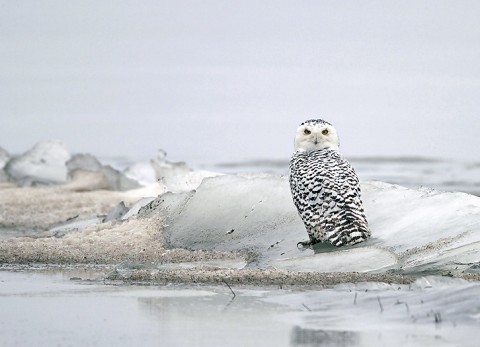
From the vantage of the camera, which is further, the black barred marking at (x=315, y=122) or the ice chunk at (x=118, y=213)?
the ice chunk at (x=118, y=213)

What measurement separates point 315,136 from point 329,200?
0.80m

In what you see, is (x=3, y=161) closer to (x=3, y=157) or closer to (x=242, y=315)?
(x=3, y=157)

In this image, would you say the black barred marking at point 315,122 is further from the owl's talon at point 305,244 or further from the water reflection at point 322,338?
the water reflection at point 322,338

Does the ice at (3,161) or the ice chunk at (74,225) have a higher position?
the ice chunk at (74,225)

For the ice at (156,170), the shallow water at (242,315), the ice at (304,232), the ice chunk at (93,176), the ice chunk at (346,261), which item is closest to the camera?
the shallow water at (242,315)

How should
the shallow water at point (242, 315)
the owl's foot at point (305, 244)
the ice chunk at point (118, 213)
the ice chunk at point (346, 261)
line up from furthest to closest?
1. the ice chunk at point (118, 213)
2. the owl's foot at point (305, 244)
3. the ice chunk at point (346, 261)
4. the shallow water at point (242, 315)

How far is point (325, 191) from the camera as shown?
1054cm

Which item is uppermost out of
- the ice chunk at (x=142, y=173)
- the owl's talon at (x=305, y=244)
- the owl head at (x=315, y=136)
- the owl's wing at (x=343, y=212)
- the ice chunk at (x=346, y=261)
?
the owl head at (x=315, y=136)

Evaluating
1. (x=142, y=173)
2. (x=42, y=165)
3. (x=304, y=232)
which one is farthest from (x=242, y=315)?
(x=42, y=165)

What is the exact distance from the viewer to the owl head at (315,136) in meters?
11.1

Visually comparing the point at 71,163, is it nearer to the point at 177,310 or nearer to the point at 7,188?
the point at 7,188

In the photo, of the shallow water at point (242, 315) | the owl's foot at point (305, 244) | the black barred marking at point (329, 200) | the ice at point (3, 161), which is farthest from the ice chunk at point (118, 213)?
the ice at point (3, 161)

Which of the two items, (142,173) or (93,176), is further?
(142,173)

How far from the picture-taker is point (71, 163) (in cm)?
1848
